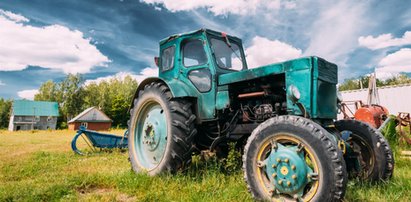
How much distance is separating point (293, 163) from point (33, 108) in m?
70.4

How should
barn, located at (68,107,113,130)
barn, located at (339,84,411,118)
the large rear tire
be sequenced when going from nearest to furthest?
the large rear tire
barn, located at (339,84,411,118)
barn, located at (68,107,113,130)

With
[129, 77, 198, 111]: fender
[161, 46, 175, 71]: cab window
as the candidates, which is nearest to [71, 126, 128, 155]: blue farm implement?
[161, 46, 175, 71]: cab window

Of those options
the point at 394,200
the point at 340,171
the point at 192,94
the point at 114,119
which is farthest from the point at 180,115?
the point at 114,119

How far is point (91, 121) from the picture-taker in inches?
2090

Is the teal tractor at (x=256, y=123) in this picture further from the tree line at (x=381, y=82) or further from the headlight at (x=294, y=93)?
the tree line at (x=381, y=82)

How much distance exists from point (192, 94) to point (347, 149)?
2429 millimetres

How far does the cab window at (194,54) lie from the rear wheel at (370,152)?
8.30 ft

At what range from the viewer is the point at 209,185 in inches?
155

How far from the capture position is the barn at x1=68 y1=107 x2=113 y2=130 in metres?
52.3

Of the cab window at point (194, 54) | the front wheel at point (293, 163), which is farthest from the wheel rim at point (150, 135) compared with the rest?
the front wheel at point (293, 163)

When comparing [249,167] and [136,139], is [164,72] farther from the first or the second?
[249,167]

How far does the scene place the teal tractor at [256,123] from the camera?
2.91 m

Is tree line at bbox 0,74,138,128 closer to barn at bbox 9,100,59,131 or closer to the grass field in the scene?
barn at bbox 9,100,59,131

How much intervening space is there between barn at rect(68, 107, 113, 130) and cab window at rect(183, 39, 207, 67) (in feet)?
170
